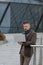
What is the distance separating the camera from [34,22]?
26.8 meters

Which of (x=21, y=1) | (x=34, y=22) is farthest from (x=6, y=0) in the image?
(x=34, y=22)

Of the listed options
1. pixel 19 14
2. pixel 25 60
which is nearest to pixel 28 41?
pixel 25 60

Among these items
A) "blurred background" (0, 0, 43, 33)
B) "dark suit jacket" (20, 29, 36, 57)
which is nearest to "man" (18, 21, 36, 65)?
"dark suit jacket" (20, 29, 36, 57)

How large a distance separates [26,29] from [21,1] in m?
21.7

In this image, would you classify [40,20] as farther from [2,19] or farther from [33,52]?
[33,52]

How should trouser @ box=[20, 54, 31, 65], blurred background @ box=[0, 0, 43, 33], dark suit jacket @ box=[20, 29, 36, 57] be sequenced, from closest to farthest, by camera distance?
dark suit jacket @ box=[20, 29, 36, 57] → trouser @ box=[20, 54, 31, 65] → blurred background @ box=[0, 0, 43, 33]

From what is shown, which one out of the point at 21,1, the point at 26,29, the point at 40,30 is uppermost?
the point at 21,1

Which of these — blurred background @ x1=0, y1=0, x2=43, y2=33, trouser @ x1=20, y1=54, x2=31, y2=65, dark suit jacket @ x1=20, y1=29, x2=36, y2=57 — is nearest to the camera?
dark suit jacket @ x1=20, y1=29, x2=36, y2=57

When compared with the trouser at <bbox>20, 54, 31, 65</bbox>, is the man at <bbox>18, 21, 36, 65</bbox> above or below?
above

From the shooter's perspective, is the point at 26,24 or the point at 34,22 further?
the point at 34,22

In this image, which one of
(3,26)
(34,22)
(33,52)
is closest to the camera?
(33,52)

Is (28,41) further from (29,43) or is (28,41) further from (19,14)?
(19,14)

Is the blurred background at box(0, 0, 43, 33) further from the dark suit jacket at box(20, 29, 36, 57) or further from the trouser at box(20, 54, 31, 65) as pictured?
the dark suit jacket at box(20, 29, 36, 57)

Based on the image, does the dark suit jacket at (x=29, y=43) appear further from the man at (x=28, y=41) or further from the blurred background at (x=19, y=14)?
the blurred background at (x=19, y=14)
